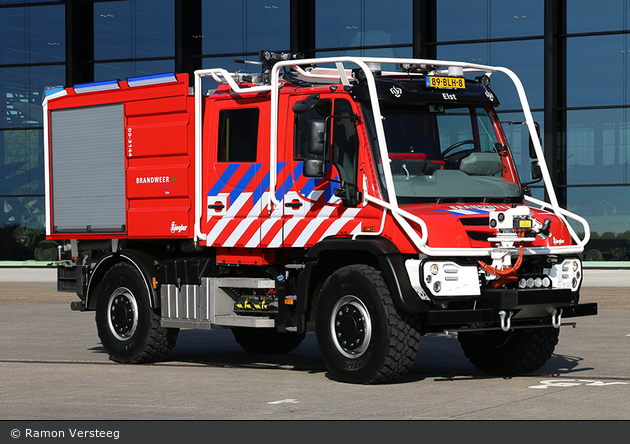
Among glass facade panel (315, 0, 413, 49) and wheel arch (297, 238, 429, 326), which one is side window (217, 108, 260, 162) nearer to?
wheel arch (297, 238, 429, 326)

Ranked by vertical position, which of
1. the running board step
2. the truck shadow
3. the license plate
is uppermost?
the license plate

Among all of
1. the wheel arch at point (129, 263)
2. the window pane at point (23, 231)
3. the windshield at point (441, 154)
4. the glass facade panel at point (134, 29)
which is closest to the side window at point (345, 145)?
the windshield at point (441, 154)

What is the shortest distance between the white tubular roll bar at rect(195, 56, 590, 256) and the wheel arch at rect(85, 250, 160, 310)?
979 mm

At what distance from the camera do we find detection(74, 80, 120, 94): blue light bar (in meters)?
12.6

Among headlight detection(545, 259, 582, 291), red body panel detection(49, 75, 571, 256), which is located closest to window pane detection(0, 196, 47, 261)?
red body panel detection(49, 75, 571, 256)

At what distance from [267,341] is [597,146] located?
63.7 feet

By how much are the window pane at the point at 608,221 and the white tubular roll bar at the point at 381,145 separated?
19.5 meters

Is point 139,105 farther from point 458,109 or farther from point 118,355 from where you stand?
point 458,109

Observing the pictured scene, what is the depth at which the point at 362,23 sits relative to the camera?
3306 cm

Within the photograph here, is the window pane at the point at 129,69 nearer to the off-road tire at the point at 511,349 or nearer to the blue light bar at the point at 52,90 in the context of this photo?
the blue light bar at the point at 52,90

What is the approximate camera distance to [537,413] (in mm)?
8062

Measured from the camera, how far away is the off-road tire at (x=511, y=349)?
35.2 ft

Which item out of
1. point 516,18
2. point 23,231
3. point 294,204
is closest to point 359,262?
point 294,204

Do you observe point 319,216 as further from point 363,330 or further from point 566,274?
point 566,274
